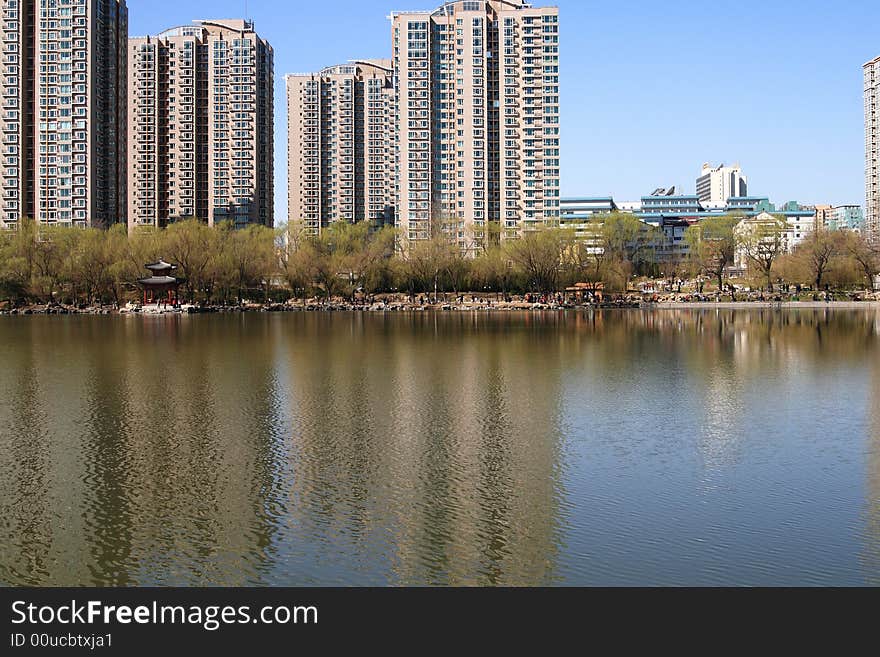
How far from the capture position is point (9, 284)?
73.3 meters

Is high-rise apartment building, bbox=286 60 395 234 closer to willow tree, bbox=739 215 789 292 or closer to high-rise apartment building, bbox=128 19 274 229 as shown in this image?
high-rise apartment building, bbox=128 19 274 229

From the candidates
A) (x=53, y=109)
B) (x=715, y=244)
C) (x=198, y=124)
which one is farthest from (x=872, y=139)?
(x=53, y=109)

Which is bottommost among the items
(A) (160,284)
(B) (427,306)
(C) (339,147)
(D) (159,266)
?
(B) (427,306)

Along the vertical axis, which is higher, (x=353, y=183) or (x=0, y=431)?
(x=353, y=183)

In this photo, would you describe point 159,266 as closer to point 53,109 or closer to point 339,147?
point 53,109

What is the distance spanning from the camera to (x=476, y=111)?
325 feet

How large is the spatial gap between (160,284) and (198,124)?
147 ft

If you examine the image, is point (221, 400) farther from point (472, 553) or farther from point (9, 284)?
point (9, 284)

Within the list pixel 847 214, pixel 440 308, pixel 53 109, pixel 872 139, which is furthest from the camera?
pixel 847 214

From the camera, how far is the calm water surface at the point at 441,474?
9375mm

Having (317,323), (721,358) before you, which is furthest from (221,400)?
(317,323)

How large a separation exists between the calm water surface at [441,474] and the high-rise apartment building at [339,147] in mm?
94944

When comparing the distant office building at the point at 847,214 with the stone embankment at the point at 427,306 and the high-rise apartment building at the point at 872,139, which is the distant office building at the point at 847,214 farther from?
the stone embankment at the point at 427,306

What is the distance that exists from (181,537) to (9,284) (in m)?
70.7
